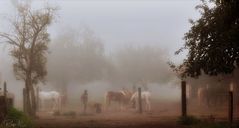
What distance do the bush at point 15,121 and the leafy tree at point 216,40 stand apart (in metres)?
8.30

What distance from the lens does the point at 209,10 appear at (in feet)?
80.8

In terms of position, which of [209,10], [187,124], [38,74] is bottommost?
[187,124]

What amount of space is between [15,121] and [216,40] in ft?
31.5

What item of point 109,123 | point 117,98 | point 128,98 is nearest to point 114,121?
point 109,123

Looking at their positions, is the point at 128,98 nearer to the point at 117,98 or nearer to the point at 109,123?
the point at 117,98

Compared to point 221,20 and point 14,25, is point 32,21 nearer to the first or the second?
point 14,25

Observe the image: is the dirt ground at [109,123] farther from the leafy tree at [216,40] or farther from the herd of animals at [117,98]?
the herd of animals at [117,98]

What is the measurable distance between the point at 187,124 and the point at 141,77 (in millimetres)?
53333

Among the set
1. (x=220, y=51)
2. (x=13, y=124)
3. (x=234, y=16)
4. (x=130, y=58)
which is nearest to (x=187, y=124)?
(x=220, y=51)

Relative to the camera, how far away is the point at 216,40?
22.4 meters

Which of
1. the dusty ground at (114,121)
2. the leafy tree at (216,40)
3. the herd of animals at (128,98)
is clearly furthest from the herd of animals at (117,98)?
the leafy tree at (216,40)

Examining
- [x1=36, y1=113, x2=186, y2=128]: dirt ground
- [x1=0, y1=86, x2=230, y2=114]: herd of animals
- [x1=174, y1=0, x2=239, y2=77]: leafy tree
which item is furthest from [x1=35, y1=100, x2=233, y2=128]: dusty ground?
[x1=174, y1=0, x2=239, y2=77]: leafy tree

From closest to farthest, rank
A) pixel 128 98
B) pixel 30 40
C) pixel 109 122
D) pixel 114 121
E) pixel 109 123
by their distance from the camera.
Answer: pixel 109 123 < pixel 109 122 < pixel 114 121 < pixel 30 40 < pixel 128 98

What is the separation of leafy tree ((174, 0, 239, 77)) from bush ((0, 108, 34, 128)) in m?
8.30
